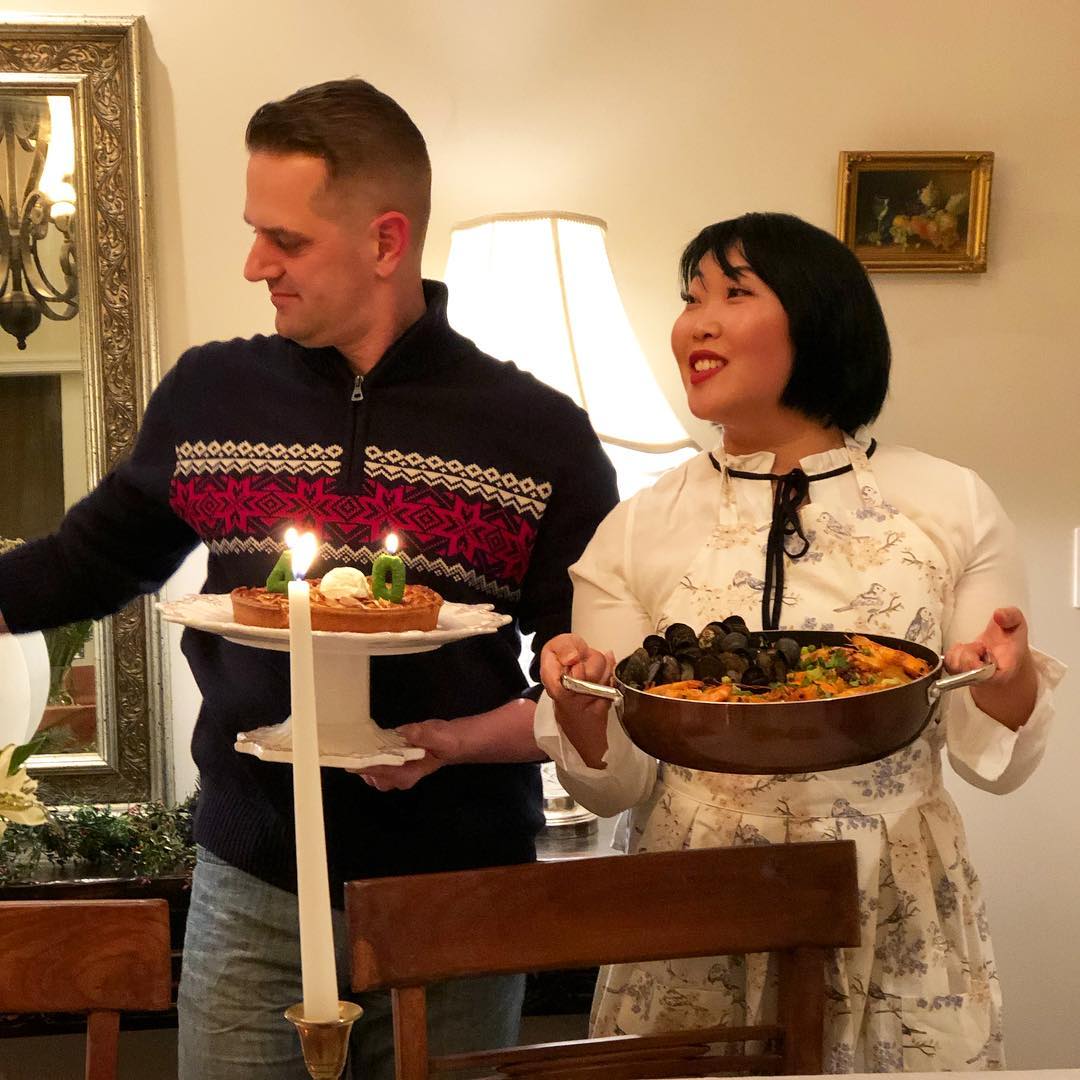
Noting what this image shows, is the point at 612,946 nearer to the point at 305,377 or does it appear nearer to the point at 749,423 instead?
the point at 749,423

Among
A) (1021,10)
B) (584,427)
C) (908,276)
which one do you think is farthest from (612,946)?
(1021,10)

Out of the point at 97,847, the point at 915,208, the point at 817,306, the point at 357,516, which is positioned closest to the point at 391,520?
the point at 357,516

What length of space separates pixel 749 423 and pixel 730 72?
113 cm

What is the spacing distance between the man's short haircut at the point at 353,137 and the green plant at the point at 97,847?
101cm

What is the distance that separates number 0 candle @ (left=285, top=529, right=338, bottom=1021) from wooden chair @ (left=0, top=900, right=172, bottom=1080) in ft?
1.92

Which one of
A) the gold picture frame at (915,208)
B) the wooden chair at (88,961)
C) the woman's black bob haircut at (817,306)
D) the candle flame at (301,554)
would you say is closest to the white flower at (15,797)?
the wooden chair at (88,961)

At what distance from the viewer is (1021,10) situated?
2.31 meters

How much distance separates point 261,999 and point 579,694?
503 millimetres

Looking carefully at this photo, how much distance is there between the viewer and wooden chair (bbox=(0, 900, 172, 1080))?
1.08 meters

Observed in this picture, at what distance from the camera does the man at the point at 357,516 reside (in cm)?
141

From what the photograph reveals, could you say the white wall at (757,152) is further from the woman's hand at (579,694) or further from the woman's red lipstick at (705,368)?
the woman's hand at (579,694)

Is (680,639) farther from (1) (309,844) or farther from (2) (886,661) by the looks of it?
(1) (309,844)

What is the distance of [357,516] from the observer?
1.43 meters

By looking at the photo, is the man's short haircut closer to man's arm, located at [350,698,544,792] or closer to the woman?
the woman
